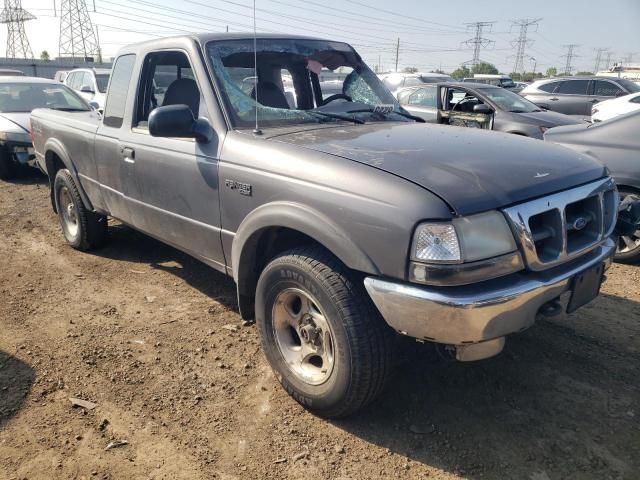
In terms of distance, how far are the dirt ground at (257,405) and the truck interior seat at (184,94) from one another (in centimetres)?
153

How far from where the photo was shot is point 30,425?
104 inches

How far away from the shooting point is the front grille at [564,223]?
2.20 meters

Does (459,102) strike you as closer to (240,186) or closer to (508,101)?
(508,101)

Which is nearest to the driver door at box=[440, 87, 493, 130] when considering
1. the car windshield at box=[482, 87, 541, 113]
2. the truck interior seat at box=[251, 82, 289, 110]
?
the car windshield at box=[482, 87, 541, 113]

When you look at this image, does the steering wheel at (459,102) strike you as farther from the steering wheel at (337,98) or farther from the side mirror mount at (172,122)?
the side mirror mount at (172,122)

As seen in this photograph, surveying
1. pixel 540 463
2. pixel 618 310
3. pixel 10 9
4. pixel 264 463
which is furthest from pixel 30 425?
pixel 10 9

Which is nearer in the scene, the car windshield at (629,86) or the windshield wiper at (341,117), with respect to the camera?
the windshield wiper at (341,117)

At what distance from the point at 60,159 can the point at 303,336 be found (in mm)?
3850

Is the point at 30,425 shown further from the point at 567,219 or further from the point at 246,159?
the point at 567,219

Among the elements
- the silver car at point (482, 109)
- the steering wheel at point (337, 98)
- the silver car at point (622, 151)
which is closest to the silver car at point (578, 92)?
the silver car at point (482, 109)

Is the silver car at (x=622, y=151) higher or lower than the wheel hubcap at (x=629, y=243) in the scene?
higher

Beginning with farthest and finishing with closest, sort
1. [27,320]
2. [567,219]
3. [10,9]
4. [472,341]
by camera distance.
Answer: [10,9] < [27,320] < [567,219] < [472,341]

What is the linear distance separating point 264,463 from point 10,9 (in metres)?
65.2

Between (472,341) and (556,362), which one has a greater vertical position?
(472,341)
